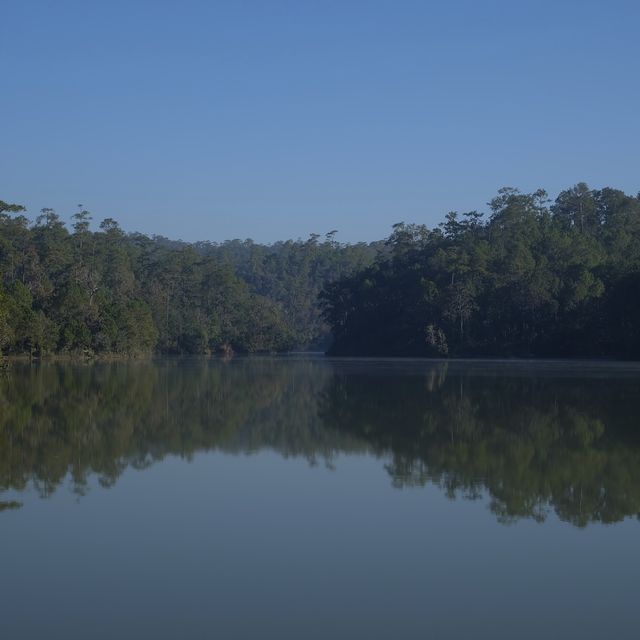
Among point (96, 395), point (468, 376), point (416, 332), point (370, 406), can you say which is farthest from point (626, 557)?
point (416, 332)

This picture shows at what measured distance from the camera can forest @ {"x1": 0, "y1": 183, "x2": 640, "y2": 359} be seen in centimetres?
6100

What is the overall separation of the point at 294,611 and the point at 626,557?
331cm

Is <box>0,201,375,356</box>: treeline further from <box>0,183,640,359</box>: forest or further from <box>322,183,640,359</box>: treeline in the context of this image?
<box>322,183,640,359</box>: treeline

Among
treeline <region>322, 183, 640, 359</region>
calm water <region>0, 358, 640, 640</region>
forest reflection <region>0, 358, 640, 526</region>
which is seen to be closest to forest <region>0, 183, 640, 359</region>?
treeline <region>322, 183, 640, 359</region>

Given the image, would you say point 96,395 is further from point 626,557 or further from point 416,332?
point 416,332

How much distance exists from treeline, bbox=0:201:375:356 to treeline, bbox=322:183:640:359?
8931 mm

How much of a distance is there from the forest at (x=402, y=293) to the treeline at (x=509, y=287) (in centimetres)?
12

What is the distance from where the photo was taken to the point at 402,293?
8169 centimetres

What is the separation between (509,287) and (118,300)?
29.6 meters

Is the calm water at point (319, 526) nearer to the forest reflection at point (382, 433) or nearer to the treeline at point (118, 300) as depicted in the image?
→ the forest reflection at point (382, 433)

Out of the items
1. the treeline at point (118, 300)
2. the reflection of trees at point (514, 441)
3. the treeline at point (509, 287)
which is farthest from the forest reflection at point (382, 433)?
the treeline at point (509, 287)

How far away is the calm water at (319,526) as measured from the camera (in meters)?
6.74

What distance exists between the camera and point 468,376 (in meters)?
40.7

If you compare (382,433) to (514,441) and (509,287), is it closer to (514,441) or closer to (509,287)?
(514,441)
